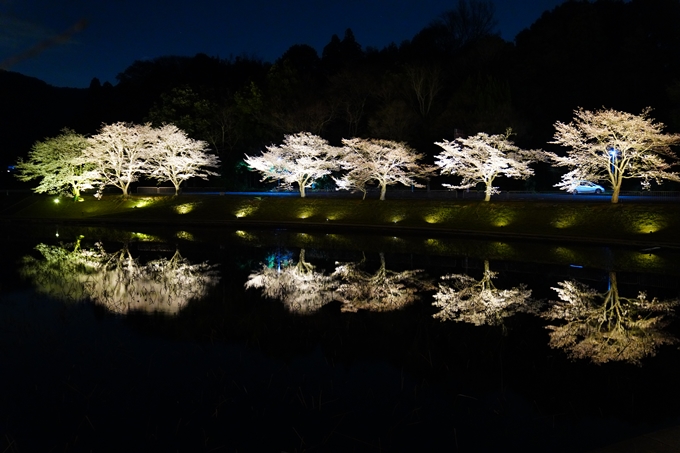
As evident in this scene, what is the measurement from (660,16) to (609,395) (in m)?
51.0

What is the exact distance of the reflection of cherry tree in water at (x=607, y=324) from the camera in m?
9.37

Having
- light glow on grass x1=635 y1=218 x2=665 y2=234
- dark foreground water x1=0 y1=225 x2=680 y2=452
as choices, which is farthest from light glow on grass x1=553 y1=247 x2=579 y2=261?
light glow on grass x1=635 y1=218 x2=665 y2=234

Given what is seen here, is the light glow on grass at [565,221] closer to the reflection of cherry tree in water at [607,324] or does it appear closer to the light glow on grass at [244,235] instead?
the reflection of cherry tree in water at [607,324]

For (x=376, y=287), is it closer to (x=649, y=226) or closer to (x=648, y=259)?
(x=648, y=259)

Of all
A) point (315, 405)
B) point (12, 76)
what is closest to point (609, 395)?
point (315, 405)

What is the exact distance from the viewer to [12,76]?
118625 millimetres

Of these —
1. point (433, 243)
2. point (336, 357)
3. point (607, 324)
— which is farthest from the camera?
point (433, 243)

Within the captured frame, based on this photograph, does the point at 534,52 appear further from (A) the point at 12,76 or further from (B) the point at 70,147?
(A) the point at 12,76

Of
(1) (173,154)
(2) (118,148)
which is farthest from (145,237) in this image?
(2) (118,148)

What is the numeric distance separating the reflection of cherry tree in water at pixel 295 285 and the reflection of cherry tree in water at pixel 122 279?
5.27 feet

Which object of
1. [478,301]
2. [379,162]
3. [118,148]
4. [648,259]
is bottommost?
[478,301]

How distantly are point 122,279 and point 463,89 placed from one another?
37.6 meters

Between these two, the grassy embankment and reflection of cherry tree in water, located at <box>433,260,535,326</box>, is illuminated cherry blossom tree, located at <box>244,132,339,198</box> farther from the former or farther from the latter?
reflection of cherry tree in water, located at <box>433,260,535,326</box>

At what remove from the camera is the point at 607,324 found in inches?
437
